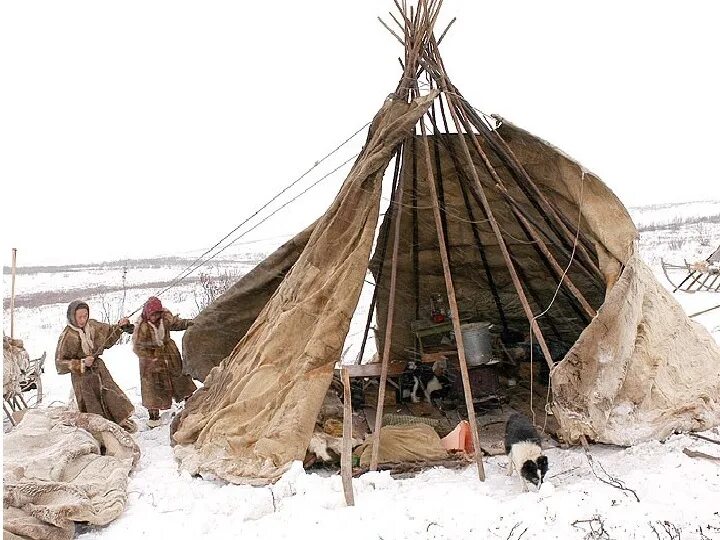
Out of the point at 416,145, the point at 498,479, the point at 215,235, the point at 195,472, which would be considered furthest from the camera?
the point at 215,235

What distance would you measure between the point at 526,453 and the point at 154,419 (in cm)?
405

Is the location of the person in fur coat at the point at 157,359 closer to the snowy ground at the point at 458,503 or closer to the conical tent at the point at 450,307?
the conical tent at the point at 450,307

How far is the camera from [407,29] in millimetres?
5160

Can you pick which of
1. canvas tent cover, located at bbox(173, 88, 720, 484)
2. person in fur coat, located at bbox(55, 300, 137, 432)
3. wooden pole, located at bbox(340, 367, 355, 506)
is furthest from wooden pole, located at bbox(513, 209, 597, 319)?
person in fur coat, located at bbox(55, 300, 137, 432)

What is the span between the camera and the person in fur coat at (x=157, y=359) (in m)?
6.26

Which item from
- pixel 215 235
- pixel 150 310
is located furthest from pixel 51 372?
pixel 215 235

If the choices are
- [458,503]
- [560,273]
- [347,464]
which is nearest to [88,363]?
[347,464]

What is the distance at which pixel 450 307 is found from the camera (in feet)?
16.9

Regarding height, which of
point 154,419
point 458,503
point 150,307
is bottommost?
point 154,419

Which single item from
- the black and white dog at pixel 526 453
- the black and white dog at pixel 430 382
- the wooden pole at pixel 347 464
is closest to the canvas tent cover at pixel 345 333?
the black and white dog at pixel 526 453

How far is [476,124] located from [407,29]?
966mm

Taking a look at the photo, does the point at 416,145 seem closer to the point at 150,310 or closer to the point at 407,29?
the point at 407,29

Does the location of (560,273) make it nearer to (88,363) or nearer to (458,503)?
(458,503)

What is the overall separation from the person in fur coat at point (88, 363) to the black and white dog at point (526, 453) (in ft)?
12.1
